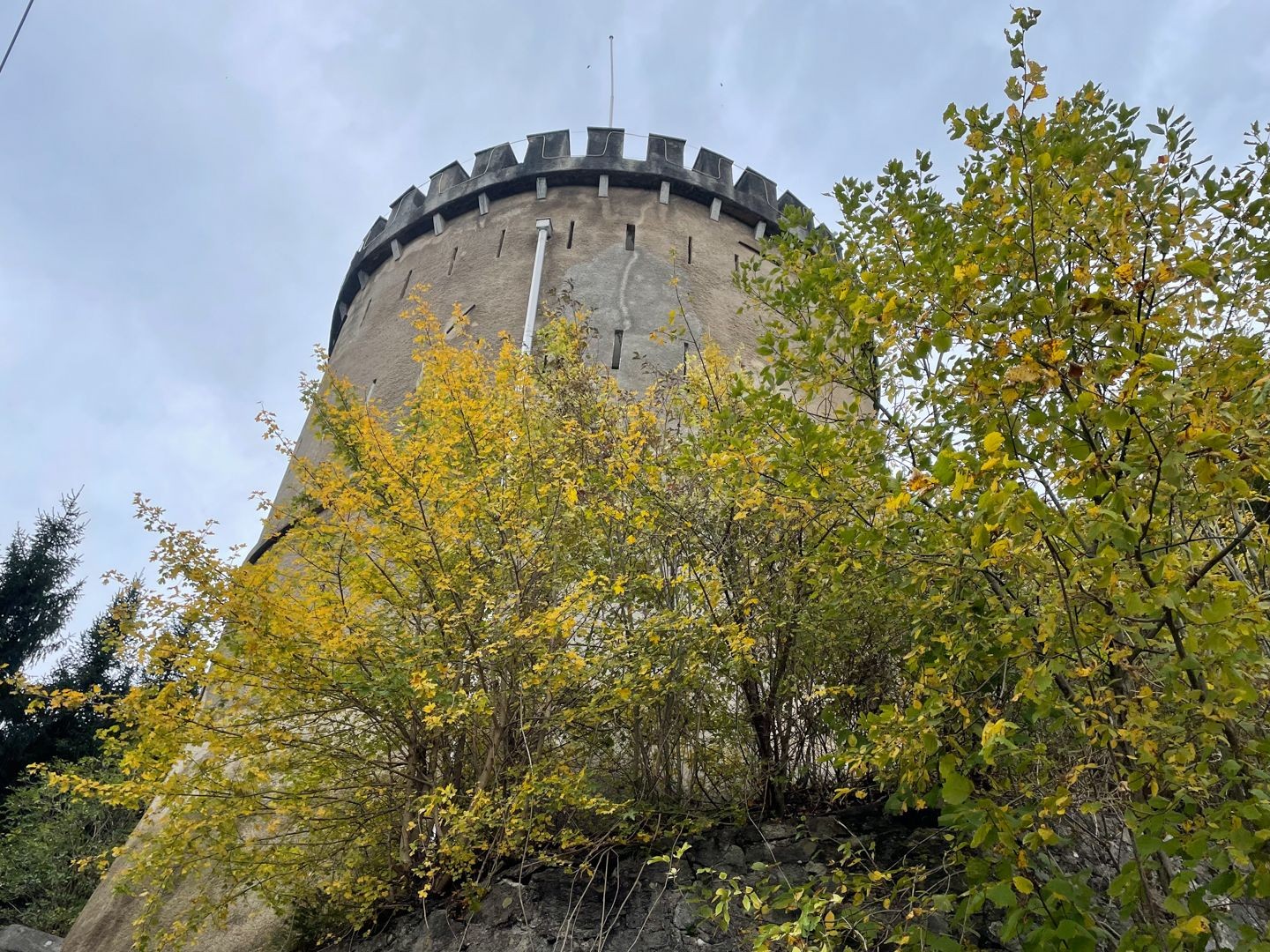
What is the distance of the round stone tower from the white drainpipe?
0.03 meters

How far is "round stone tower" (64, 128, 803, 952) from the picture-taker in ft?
34.8

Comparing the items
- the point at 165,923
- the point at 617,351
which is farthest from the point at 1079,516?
the point at 617,351

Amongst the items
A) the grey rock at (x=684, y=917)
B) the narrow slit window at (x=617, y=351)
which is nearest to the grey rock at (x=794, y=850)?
the grey rock at (x=684, y=917)

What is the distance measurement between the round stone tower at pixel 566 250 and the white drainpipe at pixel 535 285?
0.08 ft

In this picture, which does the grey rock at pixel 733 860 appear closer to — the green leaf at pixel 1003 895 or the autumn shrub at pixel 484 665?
the autumn shrub at pixel 484 665

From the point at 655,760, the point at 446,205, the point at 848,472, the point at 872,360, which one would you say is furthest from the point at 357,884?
the point at 446,205

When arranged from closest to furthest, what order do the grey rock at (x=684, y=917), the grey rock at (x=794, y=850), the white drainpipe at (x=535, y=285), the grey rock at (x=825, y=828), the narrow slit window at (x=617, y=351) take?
the grey rock at (x=684, y=917) → the grey rock at (x=794, y=850) → the grey rock at (x=825, y=828) → the white drainpipe at (x=535, y=285) → the narrow slit window at (x=617, y=351)

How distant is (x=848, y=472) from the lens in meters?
3.16

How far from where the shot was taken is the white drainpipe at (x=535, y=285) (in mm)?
9681

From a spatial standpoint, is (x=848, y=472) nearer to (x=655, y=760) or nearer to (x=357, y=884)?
(x=655, y=760)

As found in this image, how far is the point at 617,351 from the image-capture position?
10172 mm

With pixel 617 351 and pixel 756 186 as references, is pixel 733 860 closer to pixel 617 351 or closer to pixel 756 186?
pixel 617 351

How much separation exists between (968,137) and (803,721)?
3.38 m

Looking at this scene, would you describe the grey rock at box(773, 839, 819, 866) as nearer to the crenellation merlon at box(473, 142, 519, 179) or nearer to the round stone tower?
the round stone tower
